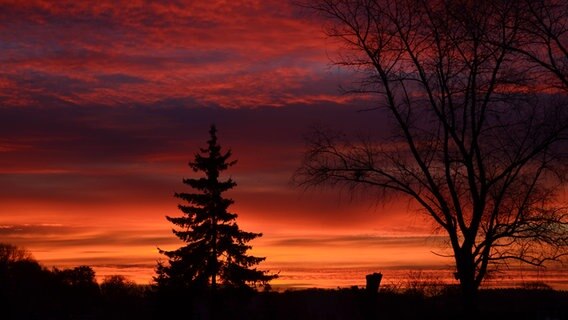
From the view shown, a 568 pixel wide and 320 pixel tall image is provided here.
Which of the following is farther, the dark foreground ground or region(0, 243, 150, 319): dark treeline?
region(0, 243, 150, 319): dark treeline

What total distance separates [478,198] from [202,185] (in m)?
33.9

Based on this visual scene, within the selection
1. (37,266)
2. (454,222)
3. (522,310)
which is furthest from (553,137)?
(37,266)

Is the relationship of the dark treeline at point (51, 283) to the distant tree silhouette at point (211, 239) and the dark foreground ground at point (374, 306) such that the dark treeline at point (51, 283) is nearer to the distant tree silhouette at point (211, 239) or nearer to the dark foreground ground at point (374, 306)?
the distant tree silhouette at point (211, 239)

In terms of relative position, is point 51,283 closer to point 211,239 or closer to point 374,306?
point 211,239

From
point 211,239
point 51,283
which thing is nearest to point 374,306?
point 211,239

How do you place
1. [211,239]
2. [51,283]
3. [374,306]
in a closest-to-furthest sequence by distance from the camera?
[374,306]
[211,239]
[51,283]

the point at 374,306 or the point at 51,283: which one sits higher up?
the point at 51,283

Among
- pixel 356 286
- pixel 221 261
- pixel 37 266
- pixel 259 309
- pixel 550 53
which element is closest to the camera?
pixel 550 53

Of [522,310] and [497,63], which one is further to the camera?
[522,310]

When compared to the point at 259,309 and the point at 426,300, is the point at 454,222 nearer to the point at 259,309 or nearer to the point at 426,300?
the point at 426,300

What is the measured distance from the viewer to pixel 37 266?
9288cm

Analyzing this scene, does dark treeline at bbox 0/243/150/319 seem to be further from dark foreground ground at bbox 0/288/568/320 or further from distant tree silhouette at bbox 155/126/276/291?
dark foreground ground at bbox 0/288/568/320

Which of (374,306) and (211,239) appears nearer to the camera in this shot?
(374,306)

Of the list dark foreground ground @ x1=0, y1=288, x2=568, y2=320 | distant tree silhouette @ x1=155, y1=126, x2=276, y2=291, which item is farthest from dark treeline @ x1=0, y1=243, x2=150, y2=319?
dark foreground ground @ x1=0, y1=288, x2=568, y2=320
